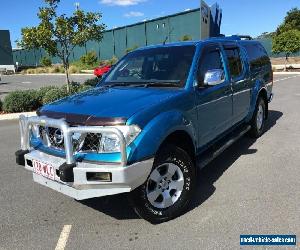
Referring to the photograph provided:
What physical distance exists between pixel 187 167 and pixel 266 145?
3.24 meters

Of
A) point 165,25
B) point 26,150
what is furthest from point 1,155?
point 165,25

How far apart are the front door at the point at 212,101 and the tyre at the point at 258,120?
1.66 metres

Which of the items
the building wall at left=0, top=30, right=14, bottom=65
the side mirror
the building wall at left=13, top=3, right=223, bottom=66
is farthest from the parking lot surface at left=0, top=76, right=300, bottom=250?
the building wall at left=0, top=30, right=14, bottom=65

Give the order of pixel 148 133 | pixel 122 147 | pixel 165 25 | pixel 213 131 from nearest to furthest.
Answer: pixel 122 147
pixel 148 133
pixel 213 131
pixel 165 25

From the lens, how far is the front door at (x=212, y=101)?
4836 mm

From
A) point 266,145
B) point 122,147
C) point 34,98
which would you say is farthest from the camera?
point 34,98

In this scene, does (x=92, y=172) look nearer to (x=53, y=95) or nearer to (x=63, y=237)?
(x=63, y=237)

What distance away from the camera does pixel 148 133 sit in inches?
147

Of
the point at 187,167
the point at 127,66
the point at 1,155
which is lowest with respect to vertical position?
the point at 1,155

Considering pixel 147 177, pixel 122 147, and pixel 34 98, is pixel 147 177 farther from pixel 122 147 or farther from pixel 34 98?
pixel 34 98

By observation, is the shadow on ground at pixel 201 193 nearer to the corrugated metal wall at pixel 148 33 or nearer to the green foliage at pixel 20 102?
the green foliage at pixel 20 102

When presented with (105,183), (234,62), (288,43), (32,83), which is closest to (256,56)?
(234,62)

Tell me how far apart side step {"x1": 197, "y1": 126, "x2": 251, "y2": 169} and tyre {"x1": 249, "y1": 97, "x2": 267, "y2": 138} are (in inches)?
31.6

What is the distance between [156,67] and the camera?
5.15 meters
